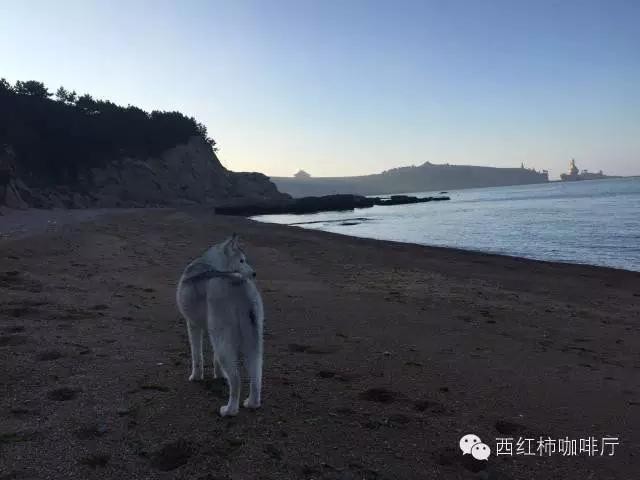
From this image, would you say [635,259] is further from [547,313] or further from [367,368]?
[367,368]

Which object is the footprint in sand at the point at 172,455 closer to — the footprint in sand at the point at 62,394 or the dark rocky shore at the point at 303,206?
the footprint in sand at the point at 62,394

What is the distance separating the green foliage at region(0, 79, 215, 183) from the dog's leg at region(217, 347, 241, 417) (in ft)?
150

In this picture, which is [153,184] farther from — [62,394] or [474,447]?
[474,447]

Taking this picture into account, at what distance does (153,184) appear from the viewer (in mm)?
54500

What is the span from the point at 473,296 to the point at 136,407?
766cm

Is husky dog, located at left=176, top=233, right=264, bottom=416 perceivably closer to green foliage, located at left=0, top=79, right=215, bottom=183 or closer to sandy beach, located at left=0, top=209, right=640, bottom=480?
sandy beach, located at left=0, top=209, right=640, bottom=480

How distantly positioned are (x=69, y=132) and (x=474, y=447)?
54899mm

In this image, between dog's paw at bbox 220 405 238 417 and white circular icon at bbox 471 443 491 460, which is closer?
white circular icon at bbox 471 443 491 460

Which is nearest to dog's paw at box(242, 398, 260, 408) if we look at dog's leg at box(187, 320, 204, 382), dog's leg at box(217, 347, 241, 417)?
dog's leg at box(217, 347, 241, 417)

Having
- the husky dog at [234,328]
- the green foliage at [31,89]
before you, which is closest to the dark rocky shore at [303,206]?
the green foliage at [31,89]

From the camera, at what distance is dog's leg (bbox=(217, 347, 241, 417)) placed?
12.7 ft

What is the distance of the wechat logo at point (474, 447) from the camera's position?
3.57 meters

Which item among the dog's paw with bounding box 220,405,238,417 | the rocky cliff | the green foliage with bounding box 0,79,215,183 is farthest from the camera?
the green foliage with bounding box 0,79,215,183

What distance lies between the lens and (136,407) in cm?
389
